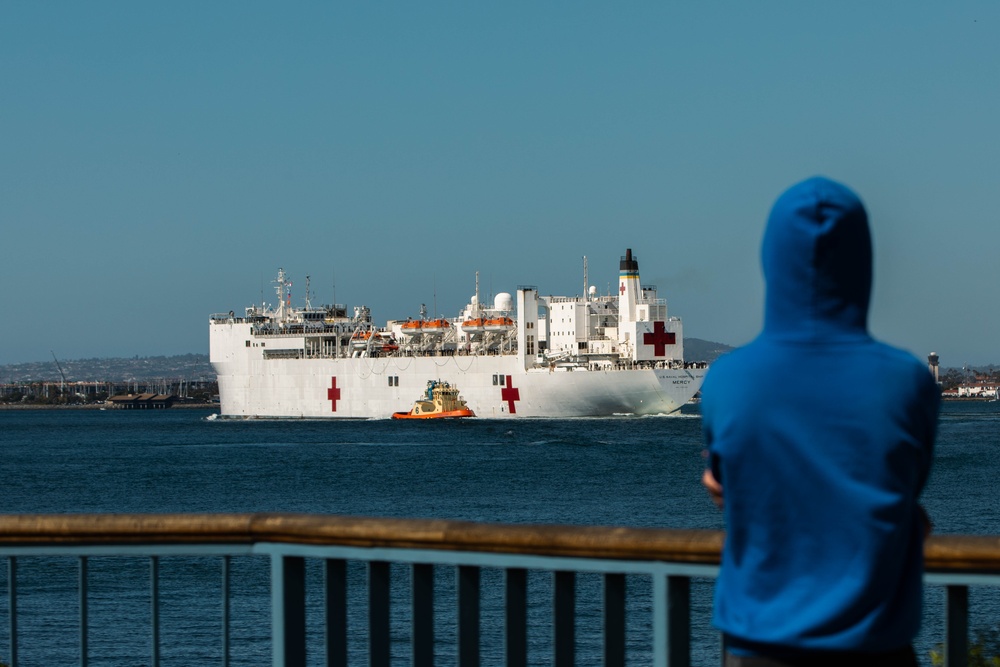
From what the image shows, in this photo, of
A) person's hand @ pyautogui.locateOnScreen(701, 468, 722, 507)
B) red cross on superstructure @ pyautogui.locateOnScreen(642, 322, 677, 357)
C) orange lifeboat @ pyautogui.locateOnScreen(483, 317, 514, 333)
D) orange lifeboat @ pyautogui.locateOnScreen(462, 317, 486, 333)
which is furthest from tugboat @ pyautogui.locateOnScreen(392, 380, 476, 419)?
person's hand @ pyautogui.locateOnScreen(701, 468, 722, 507)

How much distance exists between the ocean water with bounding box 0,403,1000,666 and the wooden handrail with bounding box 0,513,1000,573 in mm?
6338

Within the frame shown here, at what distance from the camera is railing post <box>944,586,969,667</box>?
81.9 inches

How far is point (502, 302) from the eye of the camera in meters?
60.4

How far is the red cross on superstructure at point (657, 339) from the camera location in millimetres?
48406

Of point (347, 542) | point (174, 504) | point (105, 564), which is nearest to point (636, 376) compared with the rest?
point (174, 504)

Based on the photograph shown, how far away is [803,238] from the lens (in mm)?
1588

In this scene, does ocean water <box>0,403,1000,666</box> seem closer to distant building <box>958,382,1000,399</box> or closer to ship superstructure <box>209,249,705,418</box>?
ship superstructure <box>209,249,705,418</box>

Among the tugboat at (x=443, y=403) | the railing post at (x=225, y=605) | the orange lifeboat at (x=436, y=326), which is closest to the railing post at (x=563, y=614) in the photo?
the railing post at (x=225, y=605)

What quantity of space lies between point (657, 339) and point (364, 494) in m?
25.6

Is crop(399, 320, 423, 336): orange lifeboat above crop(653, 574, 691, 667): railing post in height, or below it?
above

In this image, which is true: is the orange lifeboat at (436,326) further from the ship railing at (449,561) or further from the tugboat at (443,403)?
the ship railing at (449,561)

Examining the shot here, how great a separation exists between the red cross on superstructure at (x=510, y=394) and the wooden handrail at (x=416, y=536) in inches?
1843

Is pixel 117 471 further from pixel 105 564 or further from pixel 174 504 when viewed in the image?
pixel 105 564

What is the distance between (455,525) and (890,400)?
0.91 m
